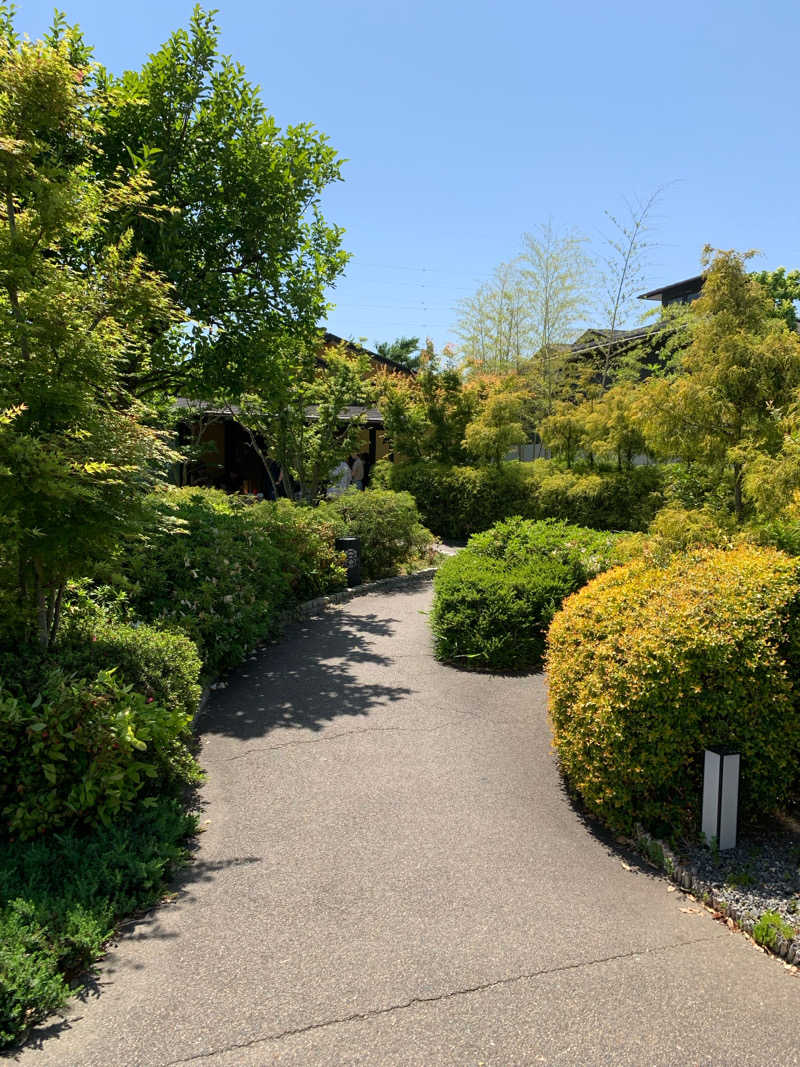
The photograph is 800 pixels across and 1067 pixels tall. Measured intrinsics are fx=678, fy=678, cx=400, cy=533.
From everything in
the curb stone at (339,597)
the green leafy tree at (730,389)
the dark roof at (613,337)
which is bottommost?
the curb stone at (339,597)

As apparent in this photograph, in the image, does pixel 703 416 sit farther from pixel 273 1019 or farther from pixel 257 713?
pixel 273 1019

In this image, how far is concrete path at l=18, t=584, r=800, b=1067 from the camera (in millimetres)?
2578

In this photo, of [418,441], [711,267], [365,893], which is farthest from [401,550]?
[365,893]

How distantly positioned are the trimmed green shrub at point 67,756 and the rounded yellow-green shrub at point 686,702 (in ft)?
8.77

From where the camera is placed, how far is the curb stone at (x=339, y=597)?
29.3 ft

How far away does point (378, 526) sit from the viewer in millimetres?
12367

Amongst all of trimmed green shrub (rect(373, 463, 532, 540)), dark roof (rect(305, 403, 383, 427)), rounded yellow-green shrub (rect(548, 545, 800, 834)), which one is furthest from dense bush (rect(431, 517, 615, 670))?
trimmed green shrub (rect(373, 463, 532, 540))

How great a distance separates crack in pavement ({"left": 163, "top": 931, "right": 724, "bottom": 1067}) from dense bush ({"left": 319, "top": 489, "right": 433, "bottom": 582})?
8.93 metres

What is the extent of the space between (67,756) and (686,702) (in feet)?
11.6

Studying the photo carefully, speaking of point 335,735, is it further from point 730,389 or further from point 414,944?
point 730,389

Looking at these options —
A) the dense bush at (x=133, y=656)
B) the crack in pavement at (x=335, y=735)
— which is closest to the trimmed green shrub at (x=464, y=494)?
the crack in pavement at (x=335, y=735)

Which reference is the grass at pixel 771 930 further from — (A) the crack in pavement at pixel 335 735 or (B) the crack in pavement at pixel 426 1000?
(A) the crack in pavement at pixel 335 735

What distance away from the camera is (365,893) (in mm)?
3521

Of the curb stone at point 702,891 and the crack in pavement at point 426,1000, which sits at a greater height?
the curb stone at point 702,891
